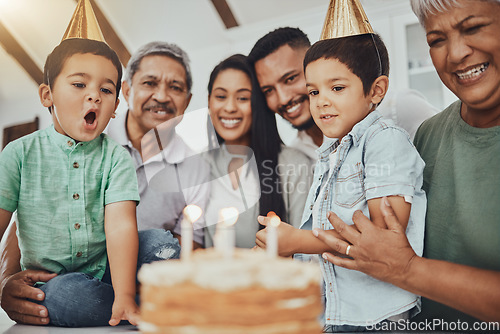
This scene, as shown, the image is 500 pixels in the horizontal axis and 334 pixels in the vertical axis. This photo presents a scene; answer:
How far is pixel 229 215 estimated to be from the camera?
4.05 feet

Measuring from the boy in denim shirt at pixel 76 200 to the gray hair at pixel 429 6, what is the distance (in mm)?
827

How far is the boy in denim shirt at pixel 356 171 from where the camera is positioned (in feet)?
3.21

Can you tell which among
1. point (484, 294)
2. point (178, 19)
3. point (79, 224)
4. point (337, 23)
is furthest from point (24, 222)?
point (484, 294)

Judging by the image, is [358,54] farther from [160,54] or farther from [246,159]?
[160,54]

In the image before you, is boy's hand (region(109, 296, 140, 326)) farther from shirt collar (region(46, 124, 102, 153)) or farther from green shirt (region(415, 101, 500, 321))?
green shirt (region(415, 101, 500, 321))

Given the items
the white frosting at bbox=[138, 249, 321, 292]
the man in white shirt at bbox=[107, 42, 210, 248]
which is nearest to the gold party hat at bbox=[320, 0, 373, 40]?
the man in white shirt at bbox=[107, 42, 210, 248]

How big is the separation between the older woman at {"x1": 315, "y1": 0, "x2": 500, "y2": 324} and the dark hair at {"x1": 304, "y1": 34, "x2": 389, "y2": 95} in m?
0.13

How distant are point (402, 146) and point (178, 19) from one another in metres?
0.80

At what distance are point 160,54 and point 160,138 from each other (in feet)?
0.87

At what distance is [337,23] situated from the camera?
1.14m

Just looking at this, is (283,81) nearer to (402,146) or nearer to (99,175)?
(402,146)

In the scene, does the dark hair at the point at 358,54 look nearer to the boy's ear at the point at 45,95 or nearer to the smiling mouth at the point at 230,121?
the smiling mouth at the point at 230,121

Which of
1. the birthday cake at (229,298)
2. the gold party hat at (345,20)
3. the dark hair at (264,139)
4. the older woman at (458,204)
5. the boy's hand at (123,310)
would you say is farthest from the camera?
the dark hair at (264,139)

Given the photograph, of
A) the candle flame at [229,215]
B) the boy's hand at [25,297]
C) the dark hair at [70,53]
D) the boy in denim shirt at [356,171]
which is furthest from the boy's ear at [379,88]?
the boy's hand at [25,297]
